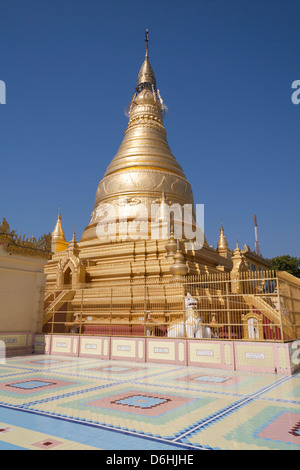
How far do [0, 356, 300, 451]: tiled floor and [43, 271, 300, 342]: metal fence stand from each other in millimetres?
2317

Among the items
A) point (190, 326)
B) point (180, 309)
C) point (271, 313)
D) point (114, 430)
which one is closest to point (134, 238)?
point (180, 309)

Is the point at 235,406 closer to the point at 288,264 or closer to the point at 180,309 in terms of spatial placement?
the point at 180,309

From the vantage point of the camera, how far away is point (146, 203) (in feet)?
81.6

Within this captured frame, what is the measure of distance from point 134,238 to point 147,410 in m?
17.5

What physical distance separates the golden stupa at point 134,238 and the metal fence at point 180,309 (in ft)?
0.32

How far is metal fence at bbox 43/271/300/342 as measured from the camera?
10844 millimetres

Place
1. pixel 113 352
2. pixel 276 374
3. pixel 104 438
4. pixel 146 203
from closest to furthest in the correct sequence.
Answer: pixel 104 438, pixel 276 374, pixel 113 352, pixel 146 203

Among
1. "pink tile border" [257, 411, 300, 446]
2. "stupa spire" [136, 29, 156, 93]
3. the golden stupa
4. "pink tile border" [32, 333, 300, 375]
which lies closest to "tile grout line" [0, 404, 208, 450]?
"pink tile border" [257, 411, 300, 446]

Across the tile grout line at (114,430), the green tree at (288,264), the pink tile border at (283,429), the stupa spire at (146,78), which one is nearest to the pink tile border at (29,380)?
the tile grout line at (114,430)

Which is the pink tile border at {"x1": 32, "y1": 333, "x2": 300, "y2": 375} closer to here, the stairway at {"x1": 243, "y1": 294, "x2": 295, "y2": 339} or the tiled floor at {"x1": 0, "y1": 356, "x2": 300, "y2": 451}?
the tiled floor at {"x1": 0, "y1": 356, "x2": 300, "y2": 451}

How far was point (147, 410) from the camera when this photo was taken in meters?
5.26
